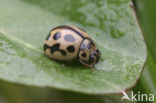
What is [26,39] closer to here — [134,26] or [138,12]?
[134,26]

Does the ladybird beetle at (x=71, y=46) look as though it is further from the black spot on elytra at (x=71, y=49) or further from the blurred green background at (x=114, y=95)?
the blurred green background at (x=114, y=95)

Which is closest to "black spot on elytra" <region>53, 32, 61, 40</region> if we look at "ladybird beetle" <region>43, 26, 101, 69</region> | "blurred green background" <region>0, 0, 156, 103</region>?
"ladybird beetle" <region>43, 26, 101, 69</region>

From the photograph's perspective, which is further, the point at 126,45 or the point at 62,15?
the point at 62,15

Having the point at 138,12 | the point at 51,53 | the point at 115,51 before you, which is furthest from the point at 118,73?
the point at 138,12

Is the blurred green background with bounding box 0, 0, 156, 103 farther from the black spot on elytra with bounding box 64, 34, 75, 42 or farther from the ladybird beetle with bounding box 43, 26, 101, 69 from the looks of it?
the black spot on elytra with bounding box 64, 34, 75, 42

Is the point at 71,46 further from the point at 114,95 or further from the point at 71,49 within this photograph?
the point at 114,95

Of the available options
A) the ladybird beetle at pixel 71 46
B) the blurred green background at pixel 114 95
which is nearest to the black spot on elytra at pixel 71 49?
the ladybird beetle at pixel 71 46

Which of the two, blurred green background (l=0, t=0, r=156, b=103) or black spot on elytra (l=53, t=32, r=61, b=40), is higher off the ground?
black spot on elytra (l=53, t=32, r=61, b=40)
